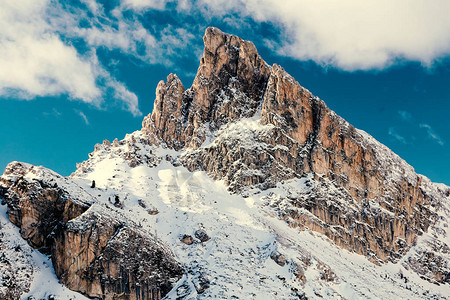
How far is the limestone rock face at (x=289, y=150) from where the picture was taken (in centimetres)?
10838

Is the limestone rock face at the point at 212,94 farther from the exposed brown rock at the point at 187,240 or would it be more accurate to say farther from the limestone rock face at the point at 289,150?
the exposed brown rock at the point at 187,240

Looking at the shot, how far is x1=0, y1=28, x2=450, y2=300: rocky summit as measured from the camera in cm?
6862

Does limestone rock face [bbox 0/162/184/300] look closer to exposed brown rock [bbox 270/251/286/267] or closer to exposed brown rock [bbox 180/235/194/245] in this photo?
exposed brown rock [bbox 180/235/194/245]

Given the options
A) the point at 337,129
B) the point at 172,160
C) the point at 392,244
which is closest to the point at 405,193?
the point at 392,244

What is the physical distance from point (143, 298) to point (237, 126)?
64353 mm

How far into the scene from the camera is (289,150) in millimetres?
114312

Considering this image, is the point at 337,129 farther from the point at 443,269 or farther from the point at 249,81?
the point at 443,269

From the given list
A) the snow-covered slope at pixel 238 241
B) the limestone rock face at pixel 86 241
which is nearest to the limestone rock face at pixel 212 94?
the snow-covered slope at pixel 238 241

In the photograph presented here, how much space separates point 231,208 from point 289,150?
27.1 meters

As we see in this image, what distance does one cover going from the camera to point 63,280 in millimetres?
66250

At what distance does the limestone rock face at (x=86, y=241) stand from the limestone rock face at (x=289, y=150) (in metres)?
38.4

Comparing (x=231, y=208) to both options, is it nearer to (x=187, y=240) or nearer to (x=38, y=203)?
(x=187, y=240)

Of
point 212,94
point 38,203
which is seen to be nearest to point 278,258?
point 38,203

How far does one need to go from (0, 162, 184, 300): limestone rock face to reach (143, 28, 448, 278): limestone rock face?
38.4 m
